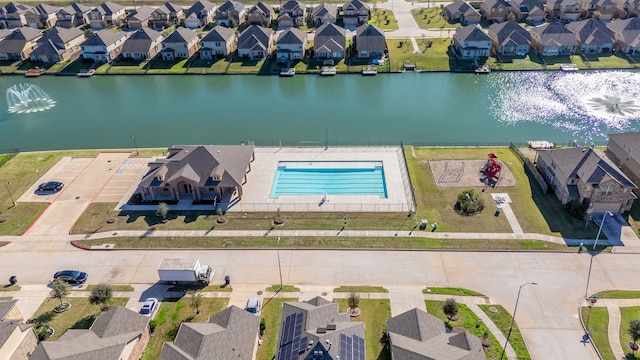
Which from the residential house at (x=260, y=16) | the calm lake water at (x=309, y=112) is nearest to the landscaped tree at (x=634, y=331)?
the calm lake water at (x=309, y=112)

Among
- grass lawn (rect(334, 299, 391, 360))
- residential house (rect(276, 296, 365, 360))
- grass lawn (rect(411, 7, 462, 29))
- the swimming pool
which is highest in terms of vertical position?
residential house (rect(276, 296, 365, 360))

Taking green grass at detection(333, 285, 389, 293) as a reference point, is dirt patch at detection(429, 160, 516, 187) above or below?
below

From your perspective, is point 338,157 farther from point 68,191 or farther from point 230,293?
point 68,191

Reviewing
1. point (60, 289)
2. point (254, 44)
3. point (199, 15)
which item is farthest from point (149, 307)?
point (199, 15)

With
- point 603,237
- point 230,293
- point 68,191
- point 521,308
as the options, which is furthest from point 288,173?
point 603,237

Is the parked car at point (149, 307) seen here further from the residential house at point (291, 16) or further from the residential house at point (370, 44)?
the residential house at point (291, 16)

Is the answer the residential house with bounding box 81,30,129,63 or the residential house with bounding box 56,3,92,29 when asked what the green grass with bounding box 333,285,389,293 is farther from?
the residential house with bounding box 56,3,92,29

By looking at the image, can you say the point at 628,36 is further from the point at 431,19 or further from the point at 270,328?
the point at 270,328

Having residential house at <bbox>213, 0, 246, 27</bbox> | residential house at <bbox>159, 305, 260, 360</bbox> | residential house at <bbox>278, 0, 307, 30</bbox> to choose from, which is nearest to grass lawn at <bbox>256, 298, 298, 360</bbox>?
residential house at <bbox>159, 305, 260, 360</bbox>
